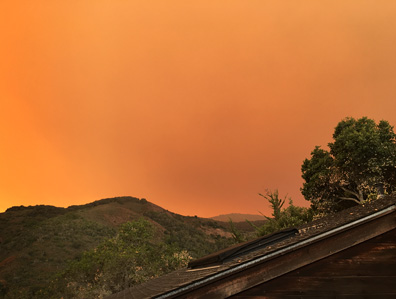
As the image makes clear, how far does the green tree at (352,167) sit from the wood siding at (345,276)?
29.5m

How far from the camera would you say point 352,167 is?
112 ft

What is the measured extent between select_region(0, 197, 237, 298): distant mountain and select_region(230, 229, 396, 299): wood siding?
4055cm

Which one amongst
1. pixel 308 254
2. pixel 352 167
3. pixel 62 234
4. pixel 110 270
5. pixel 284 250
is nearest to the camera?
pixel 284 250

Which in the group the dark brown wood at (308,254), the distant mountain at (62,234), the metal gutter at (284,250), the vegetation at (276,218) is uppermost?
the distant mountain at (62,234)

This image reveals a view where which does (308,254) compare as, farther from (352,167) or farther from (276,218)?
(352,167)

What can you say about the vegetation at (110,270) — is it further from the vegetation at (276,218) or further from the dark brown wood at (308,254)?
the dark brown wood at (308,254)

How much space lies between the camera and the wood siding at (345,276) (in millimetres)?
4777

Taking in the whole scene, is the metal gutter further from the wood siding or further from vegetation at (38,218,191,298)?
vegetation at (38,218,191,298)

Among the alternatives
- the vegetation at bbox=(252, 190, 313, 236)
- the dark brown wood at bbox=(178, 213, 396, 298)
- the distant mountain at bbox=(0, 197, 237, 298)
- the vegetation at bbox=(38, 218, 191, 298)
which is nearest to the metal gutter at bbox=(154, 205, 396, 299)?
the dark brown wood at bbox=(178, 213, 396, 298)

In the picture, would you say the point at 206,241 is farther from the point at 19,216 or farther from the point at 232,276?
the point at 232,276

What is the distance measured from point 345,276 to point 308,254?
0.63m

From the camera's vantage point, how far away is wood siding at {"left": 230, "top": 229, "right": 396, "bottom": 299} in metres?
4.78

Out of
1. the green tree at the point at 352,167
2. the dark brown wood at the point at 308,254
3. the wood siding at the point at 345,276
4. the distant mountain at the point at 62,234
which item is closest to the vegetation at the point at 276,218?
the green tree at the point at 352,167

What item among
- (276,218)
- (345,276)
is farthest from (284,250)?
(276,218)
